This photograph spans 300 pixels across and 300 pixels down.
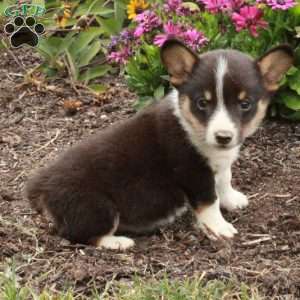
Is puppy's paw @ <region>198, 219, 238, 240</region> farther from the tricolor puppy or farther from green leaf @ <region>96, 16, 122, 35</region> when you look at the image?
green leaf @ <region>96, 16, 122, 35</region>

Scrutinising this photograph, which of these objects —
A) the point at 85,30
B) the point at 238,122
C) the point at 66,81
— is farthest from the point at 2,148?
the point at 238,122

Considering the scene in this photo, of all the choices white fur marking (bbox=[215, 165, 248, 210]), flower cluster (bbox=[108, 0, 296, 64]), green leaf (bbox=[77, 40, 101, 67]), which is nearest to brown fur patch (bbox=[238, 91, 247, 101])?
white fur marking (bbox=[215, 165, 248, 210])

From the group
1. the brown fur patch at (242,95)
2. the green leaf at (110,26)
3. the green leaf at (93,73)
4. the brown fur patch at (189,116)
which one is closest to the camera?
the brown fur patch at (242,95)

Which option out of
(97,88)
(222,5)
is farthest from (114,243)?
(97,88)

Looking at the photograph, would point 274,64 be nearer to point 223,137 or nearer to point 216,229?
point 223,137

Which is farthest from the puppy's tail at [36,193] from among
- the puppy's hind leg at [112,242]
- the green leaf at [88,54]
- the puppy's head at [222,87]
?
the green leaf at [88,54]

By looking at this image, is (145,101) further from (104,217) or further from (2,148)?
(104,217)

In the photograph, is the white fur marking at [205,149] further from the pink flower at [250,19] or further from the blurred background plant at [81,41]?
the blurred background plant at [81,41]

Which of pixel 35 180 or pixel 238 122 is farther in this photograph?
pixel 35 180
